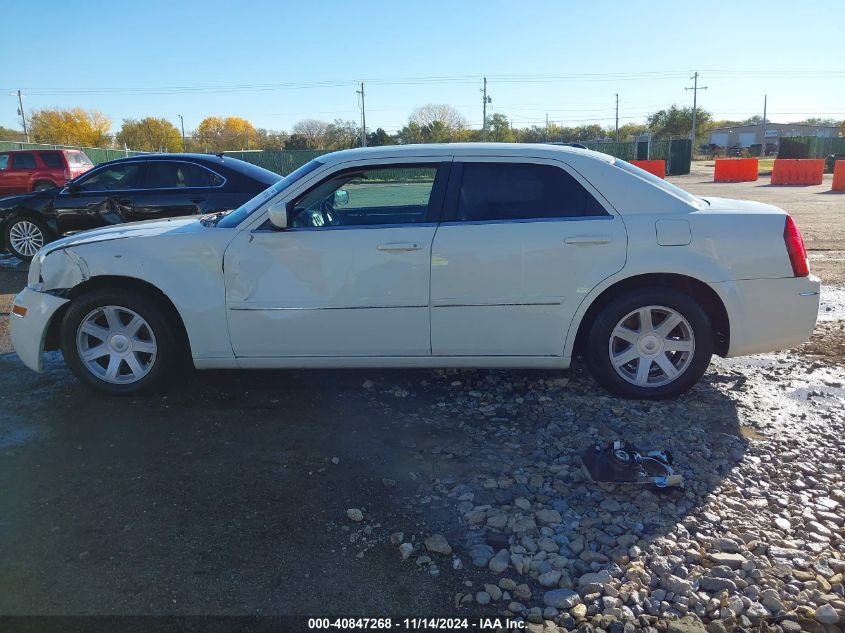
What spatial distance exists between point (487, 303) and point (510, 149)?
1064 mm

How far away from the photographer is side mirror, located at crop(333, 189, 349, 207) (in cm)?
455

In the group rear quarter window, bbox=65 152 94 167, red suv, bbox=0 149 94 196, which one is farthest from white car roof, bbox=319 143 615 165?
rear quarter window, bbox=65 152 94 167

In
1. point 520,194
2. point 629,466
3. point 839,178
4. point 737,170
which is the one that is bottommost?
point 629,466

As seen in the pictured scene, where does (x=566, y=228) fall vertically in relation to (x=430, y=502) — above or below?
above

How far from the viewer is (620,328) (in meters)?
4.29

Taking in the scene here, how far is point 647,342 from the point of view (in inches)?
170

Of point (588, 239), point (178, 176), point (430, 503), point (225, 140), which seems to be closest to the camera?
point (430, 503)

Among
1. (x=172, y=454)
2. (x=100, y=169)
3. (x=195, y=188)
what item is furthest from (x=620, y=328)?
(x=100, y=169)

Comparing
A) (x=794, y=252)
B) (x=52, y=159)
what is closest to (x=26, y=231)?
(x=52, y=159)

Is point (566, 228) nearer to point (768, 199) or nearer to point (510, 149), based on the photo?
point (510, 149)

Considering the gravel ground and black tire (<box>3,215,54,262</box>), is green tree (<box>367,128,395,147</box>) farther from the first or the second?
the gravel ground

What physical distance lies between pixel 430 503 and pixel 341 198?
7.59 feet

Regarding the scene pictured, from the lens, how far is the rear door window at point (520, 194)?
4.22m

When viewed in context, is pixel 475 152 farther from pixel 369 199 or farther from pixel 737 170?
pixel 737 170
